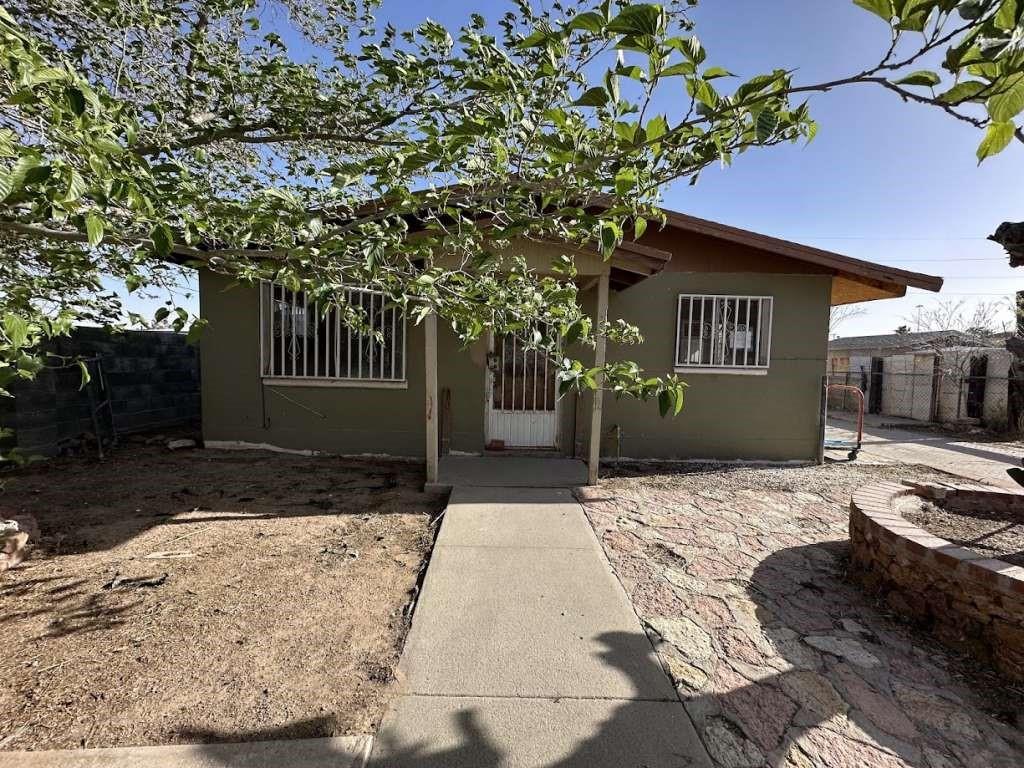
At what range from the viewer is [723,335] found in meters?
6.59

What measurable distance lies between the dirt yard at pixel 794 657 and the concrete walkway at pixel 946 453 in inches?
161

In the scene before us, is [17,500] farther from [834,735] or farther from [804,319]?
[804,319]

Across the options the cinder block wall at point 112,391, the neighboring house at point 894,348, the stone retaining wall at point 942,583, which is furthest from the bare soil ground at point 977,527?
the neighboring house at point 894,348

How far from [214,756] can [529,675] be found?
129cm

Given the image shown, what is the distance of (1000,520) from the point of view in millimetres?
3570

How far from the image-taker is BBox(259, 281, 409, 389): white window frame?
6.38m

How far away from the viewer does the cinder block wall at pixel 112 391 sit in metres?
5.66

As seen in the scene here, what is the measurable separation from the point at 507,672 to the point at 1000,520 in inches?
160

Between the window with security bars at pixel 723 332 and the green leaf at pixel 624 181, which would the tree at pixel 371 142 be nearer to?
the green leaf at pixel 624 181

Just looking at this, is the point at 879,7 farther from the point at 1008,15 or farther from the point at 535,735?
the point at 535,735

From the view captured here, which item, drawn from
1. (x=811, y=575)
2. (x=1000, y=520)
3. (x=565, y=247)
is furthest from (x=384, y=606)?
(x=1000, y=520)

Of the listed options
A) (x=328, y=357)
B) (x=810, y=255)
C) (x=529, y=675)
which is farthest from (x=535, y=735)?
(x=810, y=255)

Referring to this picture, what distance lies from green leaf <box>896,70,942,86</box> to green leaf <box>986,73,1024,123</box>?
0.41 feet

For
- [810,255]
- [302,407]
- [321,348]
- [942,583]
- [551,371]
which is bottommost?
[942,583]
